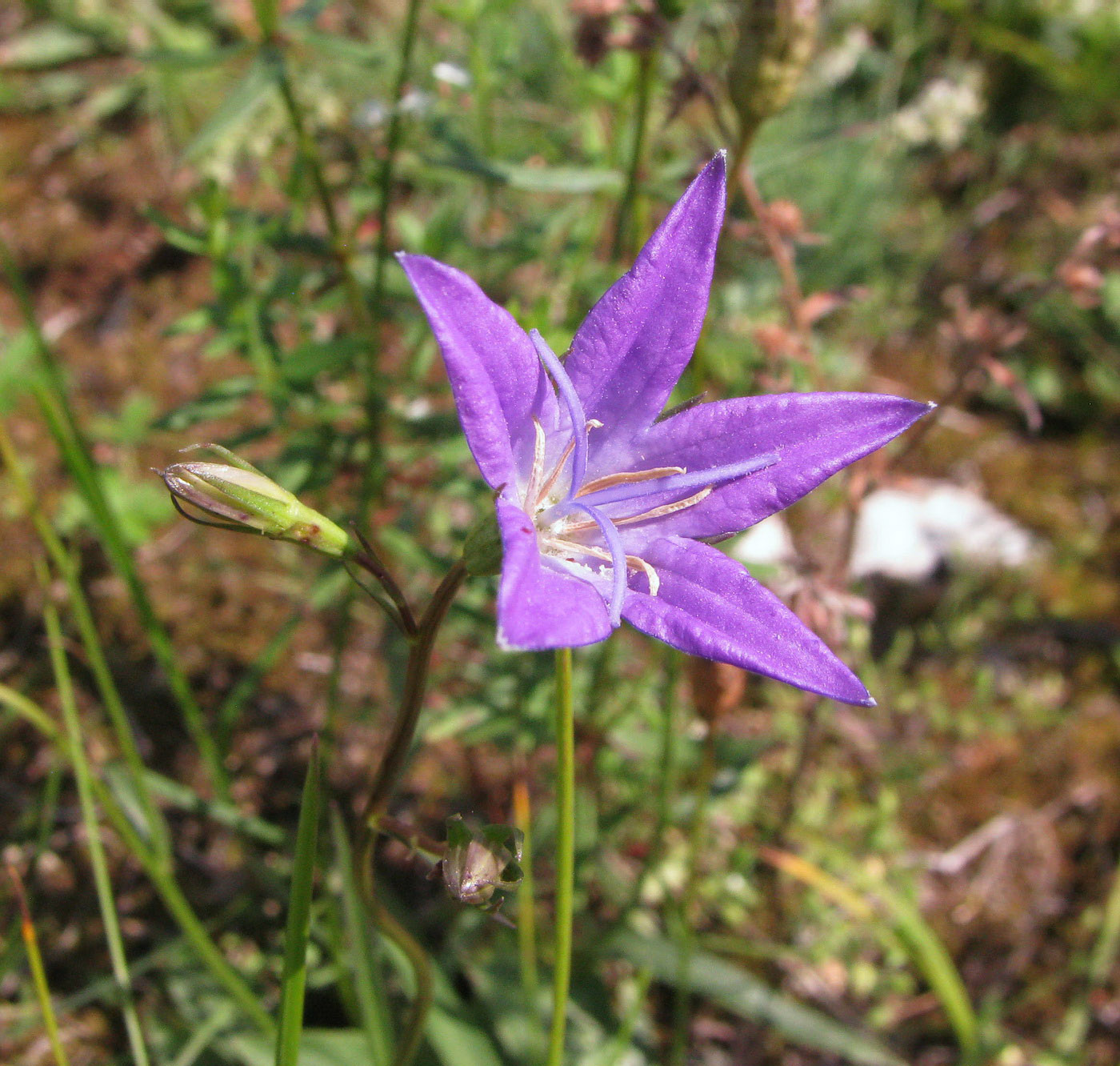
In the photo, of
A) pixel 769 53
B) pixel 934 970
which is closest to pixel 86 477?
pixel 769 53

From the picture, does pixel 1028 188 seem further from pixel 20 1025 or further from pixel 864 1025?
pixel 20 1025

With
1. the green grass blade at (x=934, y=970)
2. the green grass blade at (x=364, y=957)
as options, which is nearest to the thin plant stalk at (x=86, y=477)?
the green grass blade at (x=364, y=957)

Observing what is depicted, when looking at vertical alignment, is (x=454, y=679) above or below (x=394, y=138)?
below

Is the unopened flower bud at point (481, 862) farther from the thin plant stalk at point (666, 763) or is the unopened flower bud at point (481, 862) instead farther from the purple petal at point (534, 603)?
the thin plant stalk at point (666, 763)

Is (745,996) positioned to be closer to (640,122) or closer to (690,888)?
(690,888)

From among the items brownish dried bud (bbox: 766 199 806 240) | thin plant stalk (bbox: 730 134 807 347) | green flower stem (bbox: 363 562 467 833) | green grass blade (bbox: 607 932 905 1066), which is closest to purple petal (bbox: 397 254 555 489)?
green flower stem (bbox: 363 562 467 833)
